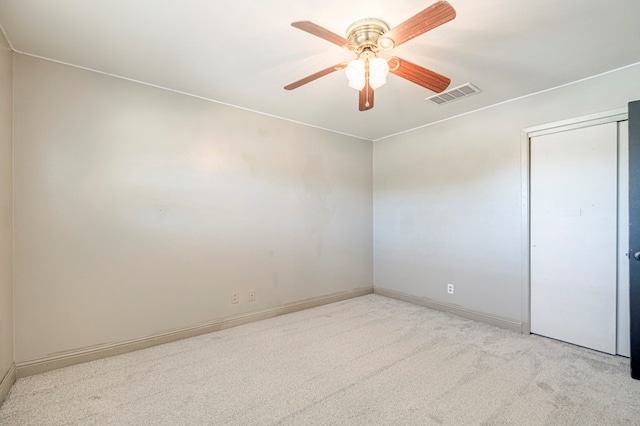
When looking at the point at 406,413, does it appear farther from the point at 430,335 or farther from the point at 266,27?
the point at 266,27

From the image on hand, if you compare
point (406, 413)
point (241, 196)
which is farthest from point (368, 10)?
point (406, 413)

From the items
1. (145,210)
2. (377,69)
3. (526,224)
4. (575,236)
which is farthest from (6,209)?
(575,236)

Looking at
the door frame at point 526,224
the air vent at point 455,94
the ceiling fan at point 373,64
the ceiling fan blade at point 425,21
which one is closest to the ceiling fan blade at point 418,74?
the ceiling fan at point 373,64

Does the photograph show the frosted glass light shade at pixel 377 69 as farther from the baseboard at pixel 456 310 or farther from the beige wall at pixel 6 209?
the baseboard at pixel 456 310

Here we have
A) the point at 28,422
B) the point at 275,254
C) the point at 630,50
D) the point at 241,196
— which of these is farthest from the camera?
the point at 275,254

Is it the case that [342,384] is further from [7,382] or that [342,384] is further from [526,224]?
[526,224]

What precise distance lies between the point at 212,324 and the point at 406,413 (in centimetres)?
203

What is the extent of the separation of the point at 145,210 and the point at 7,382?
142 centimetres

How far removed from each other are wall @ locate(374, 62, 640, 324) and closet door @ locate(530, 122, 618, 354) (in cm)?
15

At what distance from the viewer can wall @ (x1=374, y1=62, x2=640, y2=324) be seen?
2.79m

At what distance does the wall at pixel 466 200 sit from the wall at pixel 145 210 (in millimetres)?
1097

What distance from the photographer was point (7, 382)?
6.34 ft

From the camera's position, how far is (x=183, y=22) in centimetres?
179

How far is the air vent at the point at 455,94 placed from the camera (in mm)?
2693
